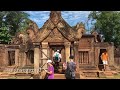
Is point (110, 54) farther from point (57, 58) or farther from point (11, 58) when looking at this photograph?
point (57, 58)

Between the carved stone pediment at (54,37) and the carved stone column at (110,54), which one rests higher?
the carved stone pediment at (54,37)

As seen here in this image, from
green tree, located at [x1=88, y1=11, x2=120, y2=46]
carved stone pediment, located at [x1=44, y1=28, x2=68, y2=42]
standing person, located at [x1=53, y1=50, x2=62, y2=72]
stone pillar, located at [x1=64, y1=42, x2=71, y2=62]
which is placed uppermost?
green tree, located at [x1=88, y1=11, x2=120, y2=46]

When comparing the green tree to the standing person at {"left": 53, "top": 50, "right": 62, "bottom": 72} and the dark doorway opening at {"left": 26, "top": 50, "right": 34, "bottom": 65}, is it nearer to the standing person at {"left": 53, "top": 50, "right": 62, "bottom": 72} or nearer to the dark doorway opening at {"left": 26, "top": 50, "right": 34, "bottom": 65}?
the dark doorway opening at {"left": 26, "top": 50, "right": 34, "bottom": 65}

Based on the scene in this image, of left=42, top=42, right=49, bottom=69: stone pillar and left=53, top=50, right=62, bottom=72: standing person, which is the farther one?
left=42, top=42, right=49, bottom=69: stone pillar

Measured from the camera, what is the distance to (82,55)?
821 inches

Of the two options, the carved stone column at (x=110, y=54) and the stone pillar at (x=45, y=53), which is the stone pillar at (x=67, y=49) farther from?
the carved stone column at (x=110, y=54)

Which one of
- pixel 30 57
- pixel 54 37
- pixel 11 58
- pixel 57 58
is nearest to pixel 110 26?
pixel 11 58

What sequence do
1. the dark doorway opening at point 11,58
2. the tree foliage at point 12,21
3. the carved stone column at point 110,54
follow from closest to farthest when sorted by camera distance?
the carved stone column at point 110,54, the dark doorway opening at point 11,58, the tree foliage at point 12,21

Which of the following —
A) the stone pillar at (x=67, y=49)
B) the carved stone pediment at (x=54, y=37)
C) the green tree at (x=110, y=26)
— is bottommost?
the stone pillar at (x=67, y=49)

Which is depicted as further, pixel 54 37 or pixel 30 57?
pixel 30 57

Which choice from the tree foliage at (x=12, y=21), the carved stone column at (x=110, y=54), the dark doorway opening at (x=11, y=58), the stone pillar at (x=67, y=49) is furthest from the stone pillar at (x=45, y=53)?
the tree foliage at (x=12, y=21)

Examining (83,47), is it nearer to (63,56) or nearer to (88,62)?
(88,62)

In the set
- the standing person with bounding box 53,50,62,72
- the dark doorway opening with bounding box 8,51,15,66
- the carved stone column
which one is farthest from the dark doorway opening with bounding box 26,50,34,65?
the carved stone column
